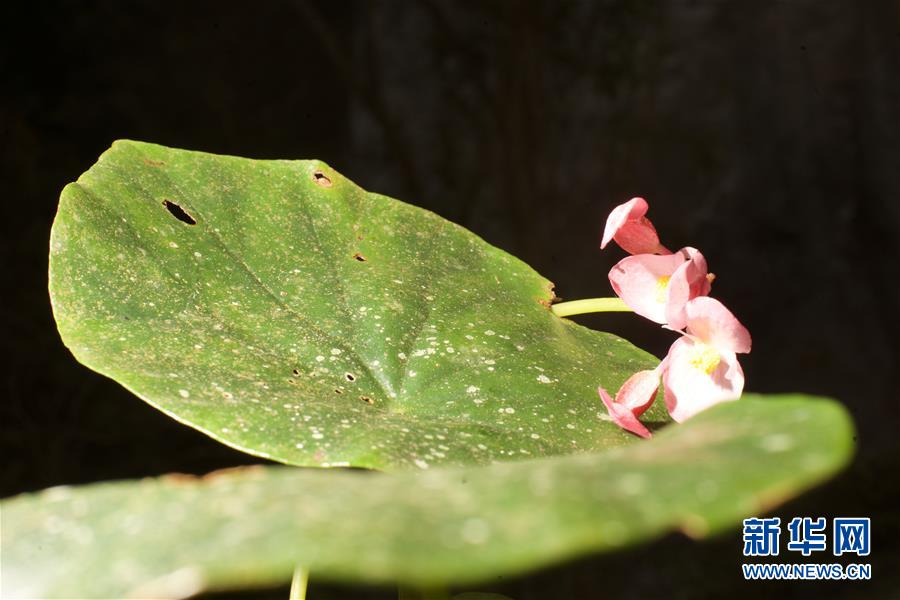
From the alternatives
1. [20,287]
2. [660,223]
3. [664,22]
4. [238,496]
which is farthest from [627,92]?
[238,496]

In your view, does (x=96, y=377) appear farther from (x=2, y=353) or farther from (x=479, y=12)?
(x=479, y=12)

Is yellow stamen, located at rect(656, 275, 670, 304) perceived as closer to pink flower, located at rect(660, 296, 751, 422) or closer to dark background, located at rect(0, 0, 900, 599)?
pink flower, located at rect(660, 296, 751, 422)

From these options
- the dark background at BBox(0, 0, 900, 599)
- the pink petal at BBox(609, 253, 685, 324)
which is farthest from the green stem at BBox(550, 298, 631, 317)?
the dark background at BBox(0, 0, 900, 599)

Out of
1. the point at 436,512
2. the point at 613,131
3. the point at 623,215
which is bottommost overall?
the point at 436,512

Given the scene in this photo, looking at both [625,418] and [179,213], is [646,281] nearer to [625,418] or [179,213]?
[625,418]

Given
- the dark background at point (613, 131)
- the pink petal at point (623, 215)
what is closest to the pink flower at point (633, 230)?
the pink petal at point (623, 215)

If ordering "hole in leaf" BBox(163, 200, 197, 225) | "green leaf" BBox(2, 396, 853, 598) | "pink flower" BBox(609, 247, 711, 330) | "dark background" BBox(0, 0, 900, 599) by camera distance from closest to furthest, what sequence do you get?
"green leaf" BBox(2, 396, 853, 598), "pink flower" BBox(609, 247, 711, 330), "hole in leaf" BBox(163, 200, 197, 225), "dark background" BBox(0, 0, 900, 599)

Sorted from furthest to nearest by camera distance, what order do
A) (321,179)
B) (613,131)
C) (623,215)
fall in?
1. (613,131)
2. (321,179)
3. (623,215)

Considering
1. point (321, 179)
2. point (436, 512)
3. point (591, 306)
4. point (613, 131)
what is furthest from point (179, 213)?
point (613, 131)
